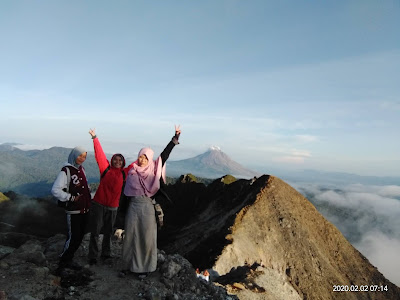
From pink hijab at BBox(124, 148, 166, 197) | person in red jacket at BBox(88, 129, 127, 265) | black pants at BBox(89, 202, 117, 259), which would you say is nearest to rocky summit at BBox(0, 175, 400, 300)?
black pants at BBox(89, 202, 117, 259)

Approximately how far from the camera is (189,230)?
46.1 m

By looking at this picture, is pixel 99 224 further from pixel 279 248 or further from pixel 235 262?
pixel 279 248

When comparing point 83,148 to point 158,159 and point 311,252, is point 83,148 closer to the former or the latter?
point 158,159

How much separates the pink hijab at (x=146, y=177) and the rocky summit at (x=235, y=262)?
1930 mm

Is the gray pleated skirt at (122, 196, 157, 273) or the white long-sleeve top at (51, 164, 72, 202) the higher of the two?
the white long-sleeve top at (51, 164, 72, 202)

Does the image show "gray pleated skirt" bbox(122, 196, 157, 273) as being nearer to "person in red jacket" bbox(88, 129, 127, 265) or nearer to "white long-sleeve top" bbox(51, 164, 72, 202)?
"person in red jacket" bbox(88, 129, 127, 265)

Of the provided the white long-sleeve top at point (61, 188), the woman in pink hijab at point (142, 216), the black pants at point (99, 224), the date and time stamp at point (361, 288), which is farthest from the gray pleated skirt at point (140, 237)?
the date and time stamp at point (361, 288)

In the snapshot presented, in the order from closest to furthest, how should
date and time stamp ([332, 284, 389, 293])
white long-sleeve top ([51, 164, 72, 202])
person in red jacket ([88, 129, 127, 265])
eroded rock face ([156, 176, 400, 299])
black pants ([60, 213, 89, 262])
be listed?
white long-sleeve top ([51, 164, 72, 202]), black pants ([60, 213, 89, 262]), person in red jacket ([88, 129, 127, 265]), eroded rock face ([156, 176, 400, 299]), date and time stamp ([332, 284, 389, 293])

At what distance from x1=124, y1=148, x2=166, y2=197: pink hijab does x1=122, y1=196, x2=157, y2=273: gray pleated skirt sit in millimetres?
167

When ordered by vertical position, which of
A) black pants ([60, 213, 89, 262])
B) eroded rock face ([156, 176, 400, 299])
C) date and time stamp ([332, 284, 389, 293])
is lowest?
date and time stamp ([332, 284, 389, 293])

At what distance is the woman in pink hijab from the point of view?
22.5 ft

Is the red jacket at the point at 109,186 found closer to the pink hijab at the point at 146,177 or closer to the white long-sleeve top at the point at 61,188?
the pink hijab at the point at 146,177

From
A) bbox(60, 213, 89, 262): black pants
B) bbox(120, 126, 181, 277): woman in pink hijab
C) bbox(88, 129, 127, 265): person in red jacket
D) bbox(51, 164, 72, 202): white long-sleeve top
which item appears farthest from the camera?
bbox(88, 129, 127, 265): person in red jacket

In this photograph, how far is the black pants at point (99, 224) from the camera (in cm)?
750
